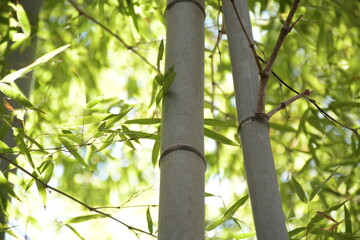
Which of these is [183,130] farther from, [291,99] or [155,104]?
[155,104]

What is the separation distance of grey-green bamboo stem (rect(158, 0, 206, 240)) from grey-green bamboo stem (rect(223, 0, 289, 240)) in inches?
4.0

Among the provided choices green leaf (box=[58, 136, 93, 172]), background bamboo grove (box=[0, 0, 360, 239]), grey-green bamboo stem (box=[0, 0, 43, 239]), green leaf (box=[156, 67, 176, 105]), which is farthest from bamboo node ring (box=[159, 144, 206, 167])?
background bamboo grove (box=[0, 0, 360, 239])

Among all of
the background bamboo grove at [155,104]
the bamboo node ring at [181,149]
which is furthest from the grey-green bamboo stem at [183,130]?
the background bamboo grove at [155,104]

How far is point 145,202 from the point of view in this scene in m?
2.32

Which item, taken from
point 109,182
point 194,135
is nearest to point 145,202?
point 109,182

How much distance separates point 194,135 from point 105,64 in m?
1.48

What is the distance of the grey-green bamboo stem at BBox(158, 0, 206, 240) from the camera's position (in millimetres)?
935

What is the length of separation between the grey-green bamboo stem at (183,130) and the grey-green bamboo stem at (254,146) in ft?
0.33

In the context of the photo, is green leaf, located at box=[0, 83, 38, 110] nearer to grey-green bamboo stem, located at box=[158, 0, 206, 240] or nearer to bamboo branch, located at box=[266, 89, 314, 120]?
grey-green bamboo stem, located at box=[158, 0, 206, 240]

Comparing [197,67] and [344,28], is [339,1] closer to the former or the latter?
[344,28]

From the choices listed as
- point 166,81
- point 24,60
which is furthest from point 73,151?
point 24,60

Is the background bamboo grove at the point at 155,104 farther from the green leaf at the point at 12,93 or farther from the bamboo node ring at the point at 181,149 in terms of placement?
the bamboo node ring at the point at 181,149

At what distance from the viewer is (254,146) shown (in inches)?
38.9

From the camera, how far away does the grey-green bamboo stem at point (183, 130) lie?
36.8 inches
